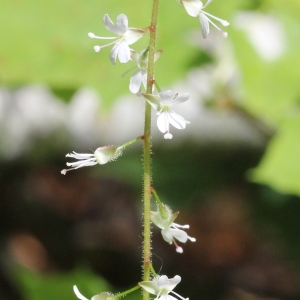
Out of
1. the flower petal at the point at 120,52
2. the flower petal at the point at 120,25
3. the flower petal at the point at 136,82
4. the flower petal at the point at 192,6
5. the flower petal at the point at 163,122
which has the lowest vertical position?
the flower petal at the point at 163,122

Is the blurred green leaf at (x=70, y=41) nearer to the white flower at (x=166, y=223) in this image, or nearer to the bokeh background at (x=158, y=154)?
the bokeh background at (x=158, y=154)

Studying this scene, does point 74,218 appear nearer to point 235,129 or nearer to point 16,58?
point 235,129

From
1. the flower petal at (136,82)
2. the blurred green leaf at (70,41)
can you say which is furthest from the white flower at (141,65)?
the blurred green leaf at (70,41)

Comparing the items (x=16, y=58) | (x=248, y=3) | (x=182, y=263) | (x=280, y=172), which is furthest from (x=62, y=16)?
(x=182, y=263)

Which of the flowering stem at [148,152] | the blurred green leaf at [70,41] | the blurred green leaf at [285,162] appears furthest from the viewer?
the blurred green leaf at [70,41]

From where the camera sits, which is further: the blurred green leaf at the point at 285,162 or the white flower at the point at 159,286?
the blurred green leaf at the point at 285,162

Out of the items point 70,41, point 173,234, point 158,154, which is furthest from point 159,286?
point 158,154

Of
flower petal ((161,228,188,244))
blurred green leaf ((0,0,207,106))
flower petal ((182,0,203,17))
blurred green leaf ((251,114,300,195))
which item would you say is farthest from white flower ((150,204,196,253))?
blurred green leaf ((0,0,207,106))
